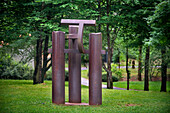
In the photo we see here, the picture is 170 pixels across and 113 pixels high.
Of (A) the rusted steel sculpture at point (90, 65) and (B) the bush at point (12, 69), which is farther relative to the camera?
(B) the bush at point (12, 69)

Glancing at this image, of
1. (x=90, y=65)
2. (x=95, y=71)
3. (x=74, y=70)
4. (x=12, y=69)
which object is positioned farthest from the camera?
(x=12, y=69)

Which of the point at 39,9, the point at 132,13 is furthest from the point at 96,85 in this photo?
the point at 39,9

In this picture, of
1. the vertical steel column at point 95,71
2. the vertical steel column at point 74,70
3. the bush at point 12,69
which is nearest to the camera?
the vertical steel column at point 95,71

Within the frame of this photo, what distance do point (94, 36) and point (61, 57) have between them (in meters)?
1.51

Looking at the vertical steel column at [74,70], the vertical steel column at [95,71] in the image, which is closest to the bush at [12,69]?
the vertical steel column at [74,70]

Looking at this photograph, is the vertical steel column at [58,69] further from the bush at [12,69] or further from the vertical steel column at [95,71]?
the bush at [12,69]

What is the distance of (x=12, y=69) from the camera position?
2984cm

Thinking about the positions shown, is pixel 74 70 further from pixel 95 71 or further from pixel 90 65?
pixel 95 71

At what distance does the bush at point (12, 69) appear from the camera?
2909cm

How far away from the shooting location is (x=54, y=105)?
10414 millimetres

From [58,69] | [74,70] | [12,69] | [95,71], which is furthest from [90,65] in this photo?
[12,69]

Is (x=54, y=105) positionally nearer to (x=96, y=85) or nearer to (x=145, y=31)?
(x=96, y=85)

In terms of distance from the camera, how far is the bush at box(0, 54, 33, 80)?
95.4ft

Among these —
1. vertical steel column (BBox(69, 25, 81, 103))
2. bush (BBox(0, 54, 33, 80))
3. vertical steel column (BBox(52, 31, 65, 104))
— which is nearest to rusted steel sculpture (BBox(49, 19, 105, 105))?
vertical steel column (BBox(52, 31, 65, 104))
